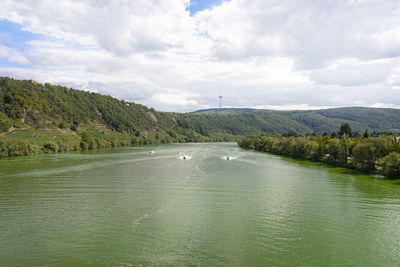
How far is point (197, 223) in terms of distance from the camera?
22.3m

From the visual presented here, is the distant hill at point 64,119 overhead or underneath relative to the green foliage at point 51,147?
overhead

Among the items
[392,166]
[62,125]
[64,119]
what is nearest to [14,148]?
[62,125]

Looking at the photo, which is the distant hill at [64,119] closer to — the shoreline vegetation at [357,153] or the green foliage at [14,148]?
the green foliage at [14,148]

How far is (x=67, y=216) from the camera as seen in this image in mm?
23766

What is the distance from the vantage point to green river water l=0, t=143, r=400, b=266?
17.0m

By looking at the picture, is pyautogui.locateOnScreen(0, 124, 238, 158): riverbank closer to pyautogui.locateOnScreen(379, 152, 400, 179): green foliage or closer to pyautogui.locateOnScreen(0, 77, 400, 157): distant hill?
pyautogui.locateOnScreen(0, 77, 400, 157): distant hill

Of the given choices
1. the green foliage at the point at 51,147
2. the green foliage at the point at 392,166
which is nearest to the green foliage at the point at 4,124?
the green foliage at the point at 51,147

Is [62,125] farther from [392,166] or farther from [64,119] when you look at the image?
[392,166]

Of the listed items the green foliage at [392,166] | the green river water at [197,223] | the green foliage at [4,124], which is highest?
the green foliage at [4,124]

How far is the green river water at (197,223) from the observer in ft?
55.6

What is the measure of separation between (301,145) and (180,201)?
55049 millimetres

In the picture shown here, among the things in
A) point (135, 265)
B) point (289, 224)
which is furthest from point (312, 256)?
point (135, 265)

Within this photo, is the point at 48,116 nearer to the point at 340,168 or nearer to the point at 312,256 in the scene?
the point at 340,168

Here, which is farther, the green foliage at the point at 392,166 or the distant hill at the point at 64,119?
the distant hill at the point at 64,119
